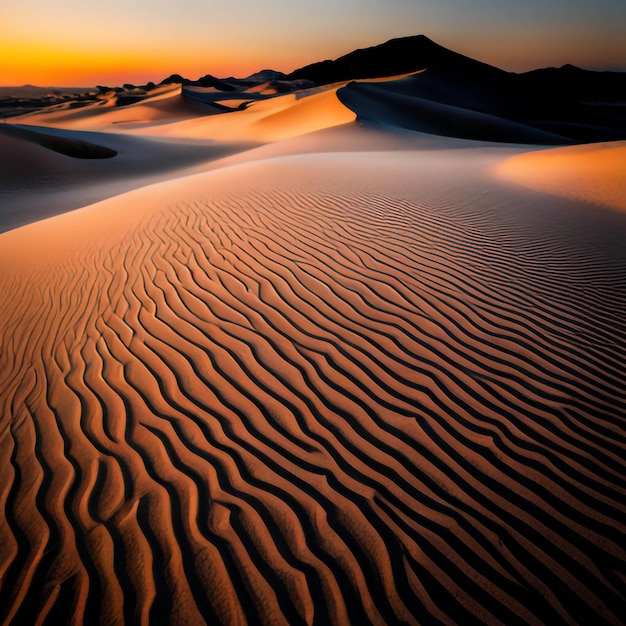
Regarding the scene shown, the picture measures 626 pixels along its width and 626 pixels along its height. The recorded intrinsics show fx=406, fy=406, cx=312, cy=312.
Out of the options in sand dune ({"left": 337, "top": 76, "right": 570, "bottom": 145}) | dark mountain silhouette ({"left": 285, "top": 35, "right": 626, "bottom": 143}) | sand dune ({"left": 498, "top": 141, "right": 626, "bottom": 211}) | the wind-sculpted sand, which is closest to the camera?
the wind-sculpted sand

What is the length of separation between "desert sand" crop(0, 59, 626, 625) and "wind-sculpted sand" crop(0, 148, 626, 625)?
0.05ft

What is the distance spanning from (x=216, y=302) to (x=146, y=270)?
4.95ft

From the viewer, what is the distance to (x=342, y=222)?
6344 mm

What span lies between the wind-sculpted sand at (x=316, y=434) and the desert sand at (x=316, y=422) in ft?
0.05

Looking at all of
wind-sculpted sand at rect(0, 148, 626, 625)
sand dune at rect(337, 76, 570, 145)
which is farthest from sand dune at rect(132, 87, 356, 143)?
wind-sculpted sand at rect(0, 148, 626, 625)

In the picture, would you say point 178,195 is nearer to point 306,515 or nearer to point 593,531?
point 306,515

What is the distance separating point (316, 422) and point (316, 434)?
0.37 feet

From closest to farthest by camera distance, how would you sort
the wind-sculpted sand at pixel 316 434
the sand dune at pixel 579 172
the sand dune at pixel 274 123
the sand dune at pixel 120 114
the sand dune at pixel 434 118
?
the wind-sculpted sand at pixel 316 434, the sand dune at pixel 579 172, the sand dune at pixel 274 123, the sand dune at pixel 434 118, the sand dune at pixel 120 114

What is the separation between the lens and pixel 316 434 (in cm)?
282

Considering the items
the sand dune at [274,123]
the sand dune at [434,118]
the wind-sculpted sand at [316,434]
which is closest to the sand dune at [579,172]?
the wind-sculpted sand at [316,434]

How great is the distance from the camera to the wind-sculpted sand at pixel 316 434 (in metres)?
2.02

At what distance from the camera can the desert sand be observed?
2.03 meters

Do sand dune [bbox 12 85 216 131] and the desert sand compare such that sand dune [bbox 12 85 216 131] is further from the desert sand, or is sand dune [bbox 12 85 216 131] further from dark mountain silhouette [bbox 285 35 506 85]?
dark mountain silhouette [bbox 285 35 506 85]

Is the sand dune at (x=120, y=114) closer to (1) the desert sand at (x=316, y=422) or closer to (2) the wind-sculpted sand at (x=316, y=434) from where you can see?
(1) the desert sand at (x=316, y=422)
